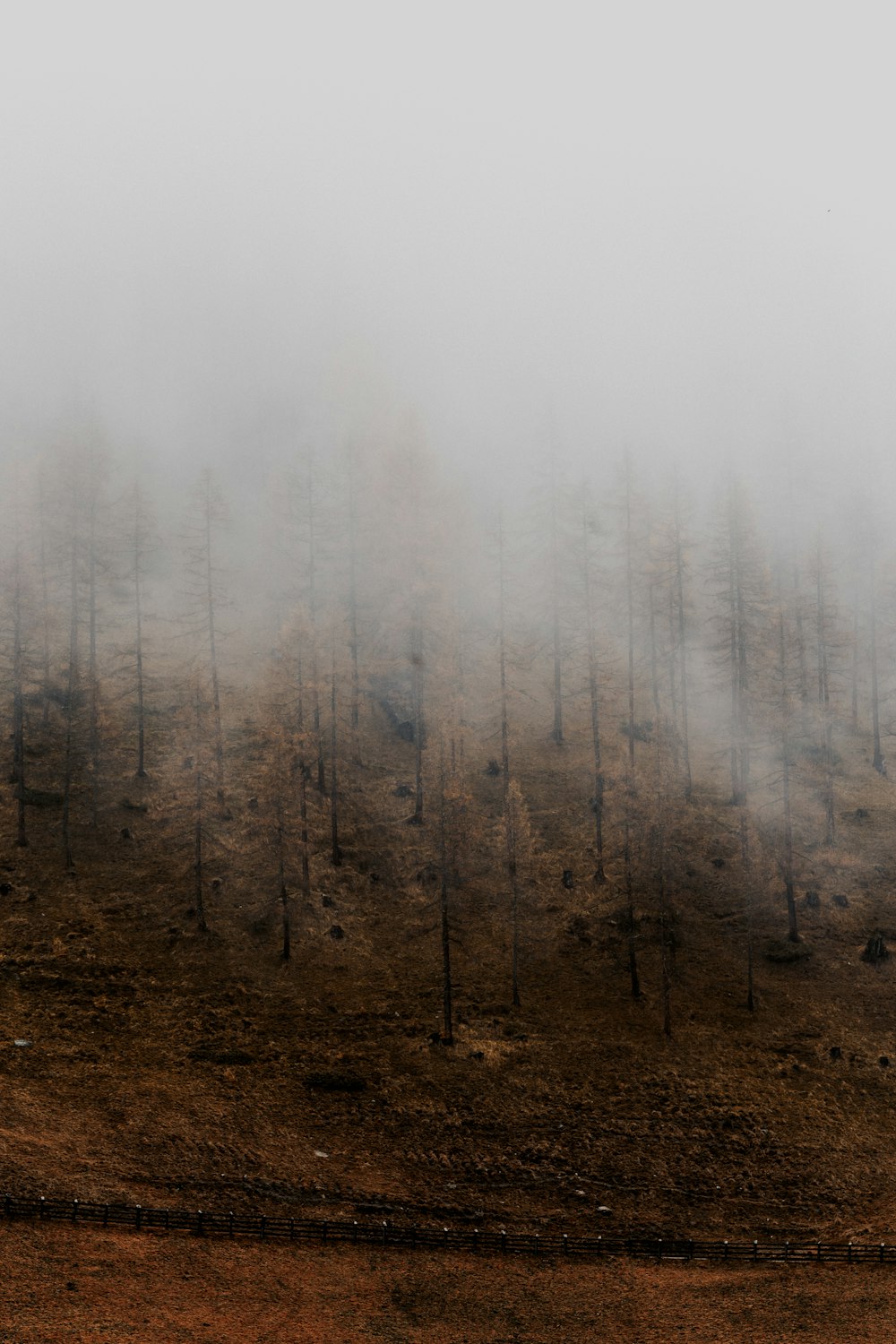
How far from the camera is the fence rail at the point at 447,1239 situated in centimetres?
2041

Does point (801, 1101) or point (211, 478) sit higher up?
point (211, 478)

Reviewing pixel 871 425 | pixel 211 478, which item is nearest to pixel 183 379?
pixel 211 478

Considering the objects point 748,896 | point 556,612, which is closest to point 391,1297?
point 748,896

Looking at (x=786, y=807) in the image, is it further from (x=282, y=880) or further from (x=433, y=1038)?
(x=282, y=880)

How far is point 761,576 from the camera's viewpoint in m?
42.7

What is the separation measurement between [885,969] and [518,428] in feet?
221

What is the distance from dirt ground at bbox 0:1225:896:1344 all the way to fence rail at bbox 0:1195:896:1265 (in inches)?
14.5

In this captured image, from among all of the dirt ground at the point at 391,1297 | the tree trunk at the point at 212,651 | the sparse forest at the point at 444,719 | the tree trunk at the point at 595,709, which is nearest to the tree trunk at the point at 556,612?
the sparse forest at the point at 444,719

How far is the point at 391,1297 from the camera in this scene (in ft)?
63.5

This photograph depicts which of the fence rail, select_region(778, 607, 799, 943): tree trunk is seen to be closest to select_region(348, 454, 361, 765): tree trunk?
select_region(778, 607, 799, 943): tree trunk

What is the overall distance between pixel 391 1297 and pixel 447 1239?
254cm

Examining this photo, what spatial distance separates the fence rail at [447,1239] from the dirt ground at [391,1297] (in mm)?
368

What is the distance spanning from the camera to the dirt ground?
17453 millimetres

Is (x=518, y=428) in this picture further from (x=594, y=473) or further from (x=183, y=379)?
(x=183, y=379)
